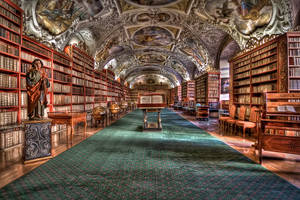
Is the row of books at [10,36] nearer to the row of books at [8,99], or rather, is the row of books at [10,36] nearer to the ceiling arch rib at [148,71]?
the row of books at [8,99]

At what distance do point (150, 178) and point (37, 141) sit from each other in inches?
112

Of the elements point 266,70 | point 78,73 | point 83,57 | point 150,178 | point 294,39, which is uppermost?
point 83,57

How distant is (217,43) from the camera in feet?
39.5

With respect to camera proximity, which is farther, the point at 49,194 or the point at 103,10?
the point at 103,10

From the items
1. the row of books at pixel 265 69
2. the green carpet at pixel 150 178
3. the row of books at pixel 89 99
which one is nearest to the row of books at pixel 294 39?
the row of books at pixel 265 69

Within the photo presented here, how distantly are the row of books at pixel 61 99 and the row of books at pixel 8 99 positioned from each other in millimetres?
1987

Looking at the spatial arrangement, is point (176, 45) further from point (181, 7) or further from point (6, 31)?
point (6, 31)

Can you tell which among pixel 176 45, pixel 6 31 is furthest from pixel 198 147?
pixel 176 45

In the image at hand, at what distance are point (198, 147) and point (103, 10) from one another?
8831 millimetres

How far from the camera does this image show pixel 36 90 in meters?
3.65

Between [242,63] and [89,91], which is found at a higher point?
[242,63]

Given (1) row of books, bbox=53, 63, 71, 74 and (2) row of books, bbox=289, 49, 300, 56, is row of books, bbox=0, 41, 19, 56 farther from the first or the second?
(2) row of books, bbox=289, 49, 300, 56

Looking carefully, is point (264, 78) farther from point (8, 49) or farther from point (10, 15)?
point (10, 15)

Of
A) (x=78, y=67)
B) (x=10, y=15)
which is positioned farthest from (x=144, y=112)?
(x=10, y=15)
